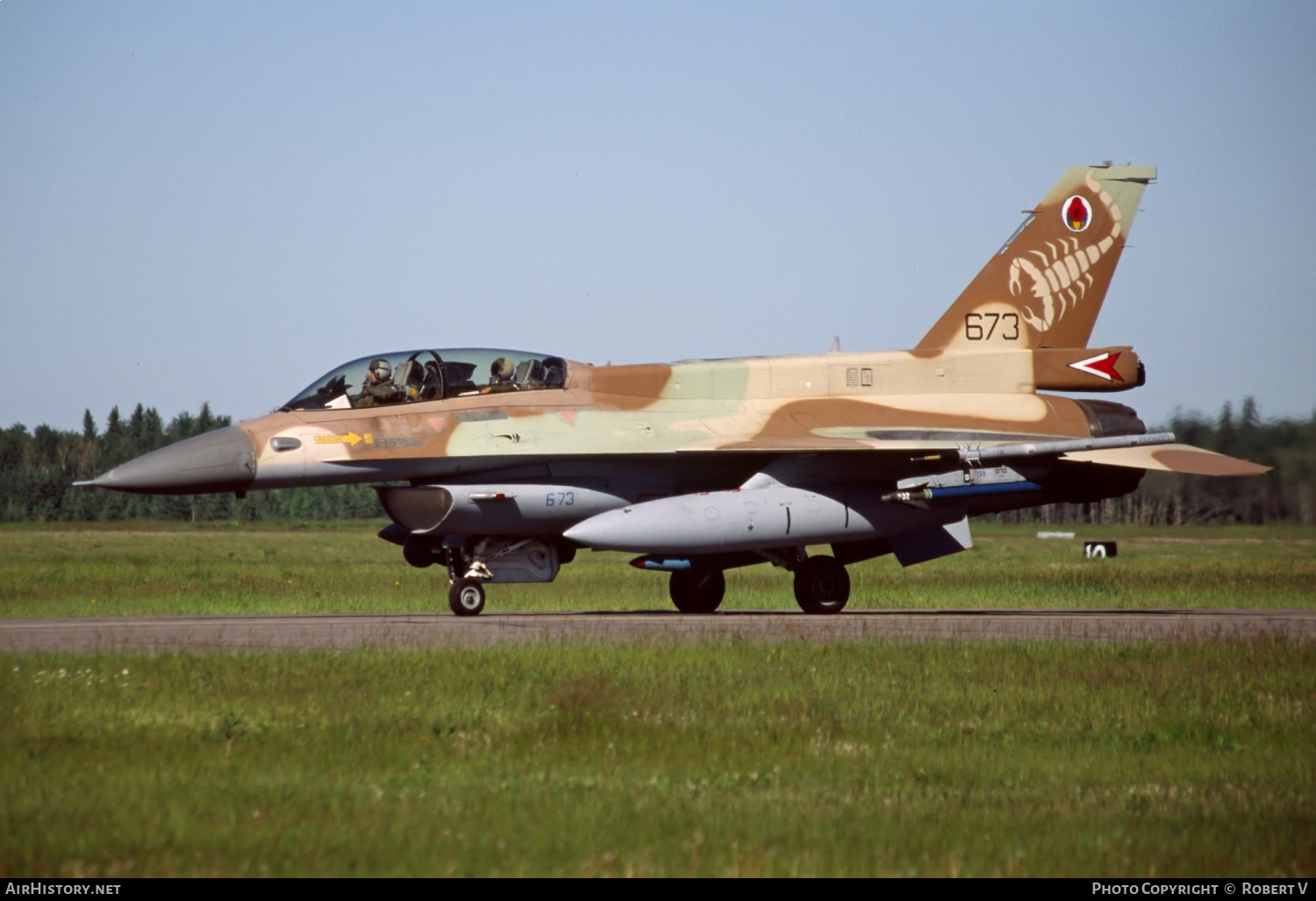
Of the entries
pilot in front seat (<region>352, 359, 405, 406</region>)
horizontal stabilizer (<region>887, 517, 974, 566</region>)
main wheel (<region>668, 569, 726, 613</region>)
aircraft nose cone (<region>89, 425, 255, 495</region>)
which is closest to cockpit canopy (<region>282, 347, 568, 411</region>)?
pilot in front seat (<region>352, 359, 405, 406</region>)

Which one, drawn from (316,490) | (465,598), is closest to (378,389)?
(465,598)

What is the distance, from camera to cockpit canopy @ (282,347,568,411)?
679 inches

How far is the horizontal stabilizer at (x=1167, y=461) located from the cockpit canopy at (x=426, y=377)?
6914 millimetres

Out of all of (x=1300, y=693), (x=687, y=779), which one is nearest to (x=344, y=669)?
(x=687, y=779)

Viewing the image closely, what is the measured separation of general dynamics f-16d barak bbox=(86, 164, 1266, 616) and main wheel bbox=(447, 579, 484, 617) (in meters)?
0.02

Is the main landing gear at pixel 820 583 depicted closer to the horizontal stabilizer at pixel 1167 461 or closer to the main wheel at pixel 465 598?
the main wheel at pixel 465 598

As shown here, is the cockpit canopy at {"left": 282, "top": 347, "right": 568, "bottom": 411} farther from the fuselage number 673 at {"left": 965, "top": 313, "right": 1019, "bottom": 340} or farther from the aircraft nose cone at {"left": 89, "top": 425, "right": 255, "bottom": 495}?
the fuselage number 673 at {"left": 965, "top": 313, "right": 1019, "bottom": 340}

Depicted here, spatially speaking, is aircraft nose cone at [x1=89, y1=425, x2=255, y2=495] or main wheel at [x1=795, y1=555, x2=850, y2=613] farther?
main wheel at [x1=795, y1=555, x2=850, y2=613]

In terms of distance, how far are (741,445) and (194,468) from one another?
21.1 ft

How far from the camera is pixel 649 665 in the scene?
11664 millimetres

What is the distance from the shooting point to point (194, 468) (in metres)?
16.2

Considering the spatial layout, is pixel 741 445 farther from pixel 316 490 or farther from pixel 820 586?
pixel 316 490

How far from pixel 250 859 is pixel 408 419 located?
1163 cm

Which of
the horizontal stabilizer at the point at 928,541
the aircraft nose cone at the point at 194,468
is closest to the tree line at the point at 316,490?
the aircraft nose cone at the point at 194,468
